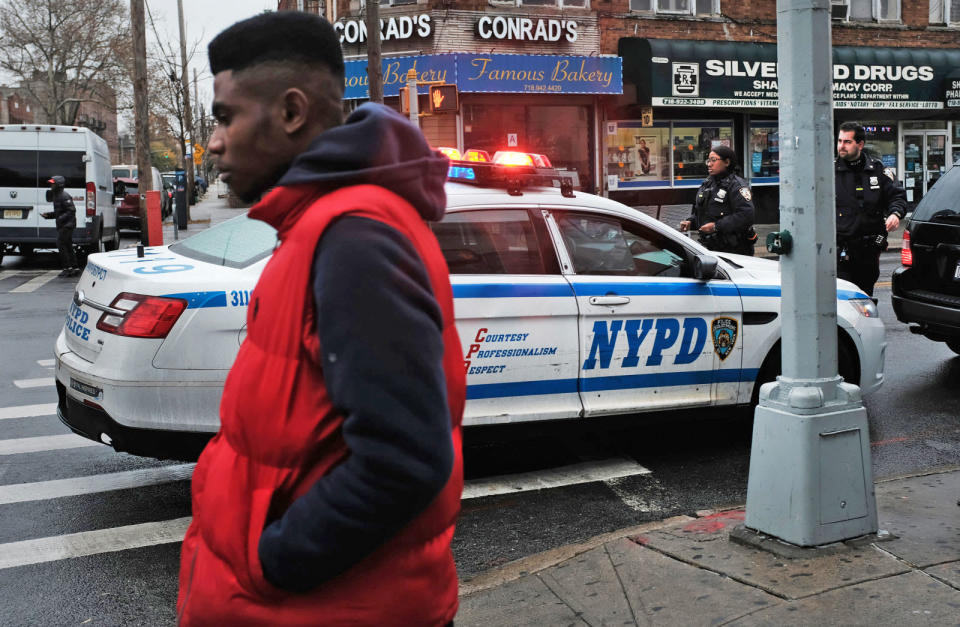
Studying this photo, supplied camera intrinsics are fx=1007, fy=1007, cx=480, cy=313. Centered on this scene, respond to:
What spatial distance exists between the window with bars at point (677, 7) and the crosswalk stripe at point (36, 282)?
14576 millimetres

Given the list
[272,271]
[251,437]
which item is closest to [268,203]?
[272,271]

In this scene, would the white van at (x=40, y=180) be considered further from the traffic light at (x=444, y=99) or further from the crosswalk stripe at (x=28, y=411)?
the crosswalk stripe at (x=28, y=411)

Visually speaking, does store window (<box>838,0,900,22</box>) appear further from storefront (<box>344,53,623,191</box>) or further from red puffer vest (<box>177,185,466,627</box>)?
red puffer vest (<box>177,185,466,627</box>)

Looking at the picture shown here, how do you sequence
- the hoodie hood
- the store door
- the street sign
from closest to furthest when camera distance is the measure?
1. the hoodie hood
2. the street sign
3. the store door

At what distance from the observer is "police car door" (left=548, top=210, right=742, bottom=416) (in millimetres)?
5812

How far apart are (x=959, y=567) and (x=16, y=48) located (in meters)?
66.5

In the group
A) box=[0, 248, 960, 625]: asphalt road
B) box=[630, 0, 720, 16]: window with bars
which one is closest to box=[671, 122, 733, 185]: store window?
box=[630, 0, 720, 16]: window with bars

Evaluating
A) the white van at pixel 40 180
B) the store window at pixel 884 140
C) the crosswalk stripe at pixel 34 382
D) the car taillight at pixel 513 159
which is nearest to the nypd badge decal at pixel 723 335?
the car taillight at pixel 513 159

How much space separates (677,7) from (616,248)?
2069 centimetres

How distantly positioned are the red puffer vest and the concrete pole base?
2.88 metres

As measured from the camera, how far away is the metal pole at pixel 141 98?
21219 millimetres

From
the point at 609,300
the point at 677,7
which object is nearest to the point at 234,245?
the point at 609,300

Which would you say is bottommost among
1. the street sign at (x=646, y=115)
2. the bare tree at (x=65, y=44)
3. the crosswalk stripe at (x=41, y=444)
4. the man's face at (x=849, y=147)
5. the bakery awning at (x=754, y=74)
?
the crosswalk stripe at (x=41, y=444)

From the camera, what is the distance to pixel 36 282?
16953 millimetres
